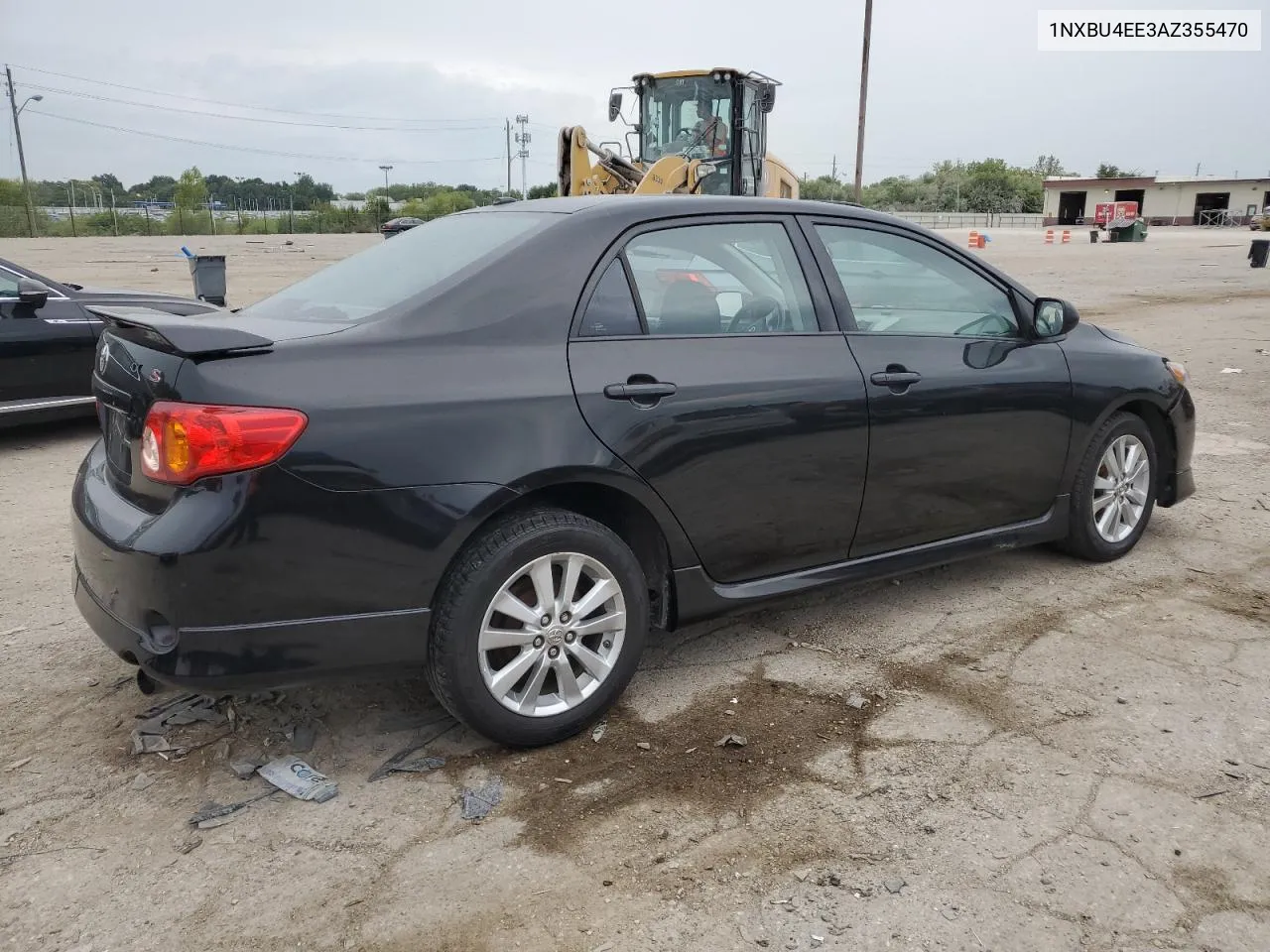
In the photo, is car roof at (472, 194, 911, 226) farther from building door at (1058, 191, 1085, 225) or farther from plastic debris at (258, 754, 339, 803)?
building door at (1058, 191, 1085, 225)

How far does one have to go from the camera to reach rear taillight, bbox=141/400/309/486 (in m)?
2.65

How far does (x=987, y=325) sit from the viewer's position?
428cm

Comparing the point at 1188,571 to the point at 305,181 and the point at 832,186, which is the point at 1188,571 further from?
the point at 305,181

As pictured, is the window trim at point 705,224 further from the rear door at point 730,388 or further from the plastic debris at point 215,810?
the plastic debris at point 215,810

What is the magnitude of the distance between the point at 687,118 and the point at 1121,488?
Result: 13724 millimetres

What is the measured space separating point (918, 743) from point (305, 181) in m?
109

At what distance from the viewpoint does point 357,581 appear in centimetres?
282

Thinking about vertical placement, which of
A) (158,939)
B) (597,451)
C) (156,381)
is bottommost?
(158,939)

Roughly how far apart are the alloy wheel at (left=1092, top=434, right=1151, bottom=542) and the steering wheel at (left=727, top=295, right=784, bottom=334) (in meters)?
1.90

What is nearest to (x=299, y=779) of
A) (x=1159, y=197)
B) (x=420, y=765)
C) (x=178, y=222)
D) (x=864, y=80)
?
(x=420, y=765)

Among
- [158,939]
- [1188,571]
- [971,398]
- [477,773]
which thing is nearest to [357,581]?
[477,773]

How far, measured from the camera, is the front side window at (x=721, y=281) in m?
3.41

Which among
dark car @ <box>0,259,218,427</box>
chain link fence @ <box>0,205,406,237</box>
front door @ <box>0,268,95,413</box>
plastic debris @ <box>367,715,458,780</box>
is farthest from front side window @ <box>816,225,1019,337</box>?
chain link fence @ <box>0,205,406,237</box>

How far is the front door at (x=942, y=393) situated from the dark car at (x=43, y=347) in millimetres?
5006
